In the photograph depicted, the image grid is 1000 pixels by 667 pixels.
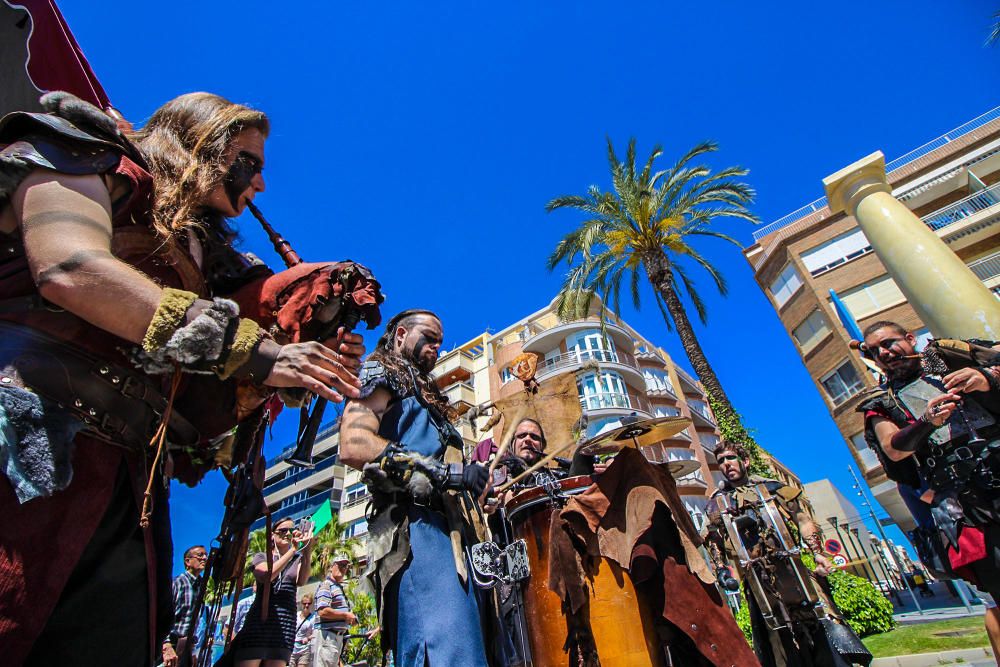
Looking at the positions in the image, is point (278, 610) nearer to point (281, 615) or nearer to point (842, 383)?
point (281, 615)

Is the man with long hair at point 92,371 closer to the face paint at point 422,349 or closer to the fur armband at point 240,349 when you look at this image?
the fur armband at point 240,349

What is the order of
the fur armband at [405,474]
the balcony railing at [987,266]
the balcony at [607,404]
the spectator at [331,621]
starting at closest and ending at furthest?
the fur armband at [405,474] < the spectator at [331,621] < the balcony railing at [987,266] < the balcony at [607,404]

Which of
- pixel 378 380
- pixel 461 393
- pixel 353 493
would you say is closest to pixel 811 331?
pixel 461 393

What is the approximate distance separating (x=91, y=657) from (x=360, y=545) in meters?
41.4

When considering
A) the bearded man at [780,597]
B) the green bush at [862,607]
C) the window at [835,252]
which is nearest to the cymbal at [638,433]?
the bearded man at [780,597]

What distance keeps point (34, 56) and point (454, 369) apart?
43812mm

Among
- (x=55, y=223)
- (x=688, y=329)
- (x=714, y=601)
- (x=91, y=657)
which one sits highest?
(x=688, y=329)

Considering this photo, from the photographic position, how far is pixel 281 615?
4875mm

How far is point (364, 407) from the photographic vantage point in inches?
92.2

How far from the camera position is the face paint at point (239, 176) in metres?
1.79

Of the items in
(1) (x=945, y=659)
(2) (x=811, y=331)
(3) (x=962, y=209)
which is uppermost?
(3) (x=962, y=209)

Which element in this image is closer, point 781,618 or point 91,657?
point 91,657

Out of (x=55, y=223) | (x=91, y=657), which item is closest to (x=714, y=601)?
(x=91, y=657)

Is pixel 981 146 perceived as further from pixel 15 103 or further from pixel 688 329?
pixel 15 103
